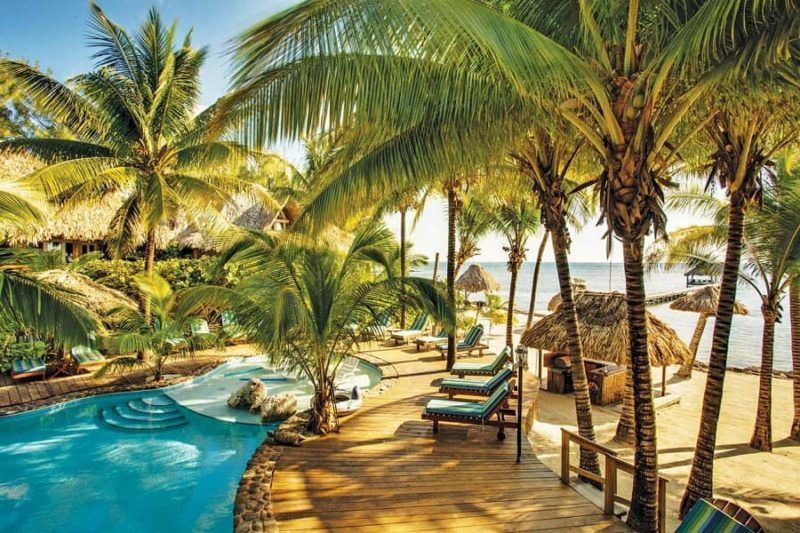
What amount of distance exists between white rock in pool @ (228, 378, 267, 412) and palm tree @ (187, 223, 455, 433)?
91.9 inches

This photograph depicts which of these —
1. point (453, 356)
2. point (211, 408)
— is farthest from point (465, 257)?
point (211, 408)

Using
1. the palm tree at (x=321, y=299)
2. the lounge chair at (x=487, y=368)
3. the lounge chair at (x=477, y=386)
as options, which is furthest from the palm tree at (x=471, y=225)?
the palm tree at (x=321, y=299)

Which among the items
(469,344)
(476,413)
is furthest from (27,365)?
(469,344)

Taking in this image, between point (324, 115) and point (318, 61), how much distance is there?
1.13 ft

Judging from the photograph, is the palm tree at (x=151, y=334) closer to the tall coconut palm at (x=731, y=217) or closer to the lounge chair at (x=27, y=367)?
the lounge chair at (x=27, y=367)

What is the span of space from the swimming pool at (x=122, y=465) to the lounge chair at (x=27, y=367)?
1.93m

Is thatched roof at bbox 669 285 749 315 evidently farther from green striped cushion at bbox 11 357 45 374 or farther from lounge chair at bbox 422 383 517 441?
green striped cushion at bbox 11 357 45 374

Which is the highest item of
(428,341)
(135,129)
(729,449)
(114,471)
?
(135,129)

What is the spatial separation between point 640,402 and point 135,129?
11.6 meters

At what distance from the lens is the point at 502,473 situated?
5.16 m

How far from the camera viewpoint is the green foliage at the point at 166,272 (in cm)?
1274

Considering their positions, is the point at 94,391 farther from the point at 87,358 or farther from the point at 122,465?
the point at 122,465

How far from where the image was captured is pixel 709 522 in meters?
3.31

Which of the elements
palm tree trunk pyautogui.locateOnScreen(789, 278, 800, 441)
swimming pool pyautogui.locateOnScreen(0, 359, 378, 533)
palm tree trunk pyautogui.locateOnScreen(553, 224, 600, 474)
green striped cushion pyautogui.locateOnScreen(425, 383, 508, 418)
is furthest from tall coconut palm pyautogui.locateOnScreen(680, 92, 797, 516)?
swimming pool pyautogui.locateOnScreen(0, 359, 378, 533)
